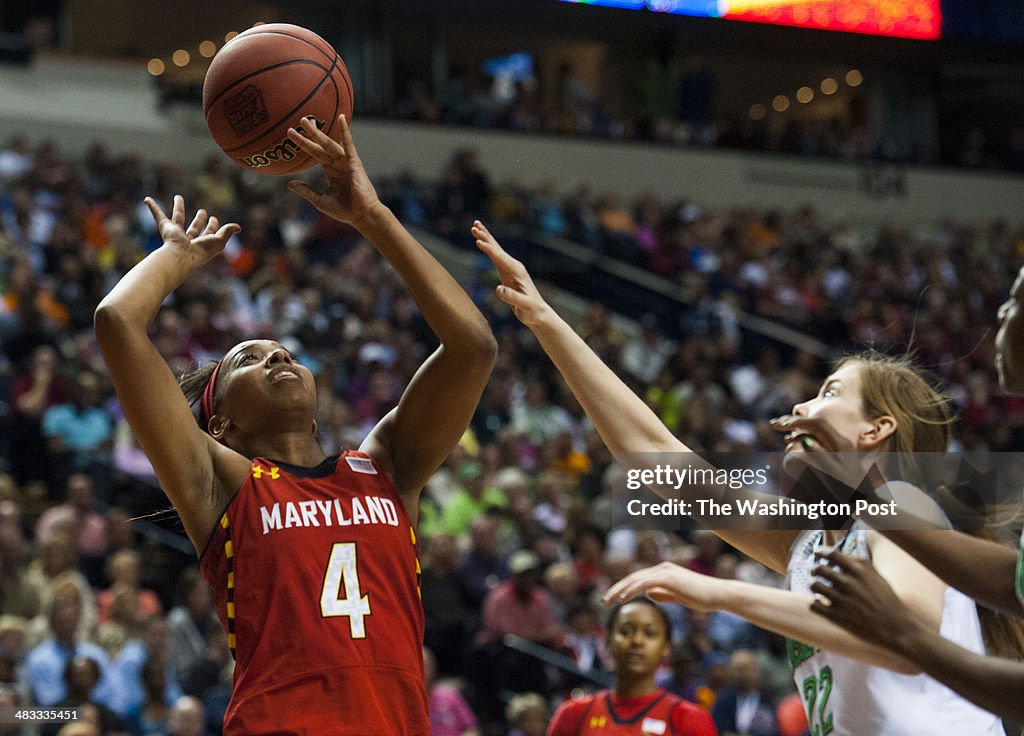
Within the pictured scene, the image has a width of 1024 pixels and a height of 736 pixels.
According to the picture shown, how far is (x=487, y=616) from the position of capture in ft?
27.6

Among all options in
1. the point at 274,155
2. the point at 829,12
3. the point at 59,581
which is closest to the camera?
the point at 274,155

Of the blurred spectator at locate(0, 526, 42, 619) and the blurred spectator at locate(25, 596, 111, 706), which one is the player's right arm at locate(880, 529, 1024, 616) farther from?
the blurred spectator at locate(0, 526, 42, 619)

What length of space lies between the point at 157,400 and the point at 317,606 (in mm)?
567

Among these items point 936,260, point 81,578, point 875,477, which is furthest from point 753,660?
point 936,260

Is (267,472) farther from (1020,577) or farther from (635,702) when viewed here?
(635,702)

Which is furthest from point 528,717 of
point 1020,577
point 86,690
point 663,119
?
point 663,119

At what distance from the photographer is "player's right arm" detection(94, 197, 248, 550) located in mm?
2926

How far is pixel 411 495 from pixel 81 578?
15.9 ft

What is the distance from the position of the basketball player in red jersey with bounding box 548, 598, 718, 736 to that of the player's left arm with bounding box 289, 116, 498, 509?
1.76 metres

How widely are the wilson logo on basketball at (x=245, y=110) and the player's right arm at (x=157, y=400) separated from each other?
61 centimetres

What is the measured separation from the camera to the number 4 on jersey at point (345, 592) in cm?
294

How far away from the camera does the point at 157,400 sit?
2.94 meters

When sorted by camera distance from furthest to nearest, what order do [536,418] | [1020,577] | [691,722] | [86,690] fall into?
[536,418]
[86,690]
[691,722]
[1020,577]

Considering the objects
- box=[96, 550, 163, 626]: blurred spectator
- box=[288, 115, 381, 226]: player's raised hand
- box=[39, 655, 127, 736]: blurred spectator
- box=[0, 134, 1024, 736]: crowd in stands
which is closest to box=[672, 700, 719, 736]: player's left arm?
box=[0, 134, 1024, 736]: crowd in stands
